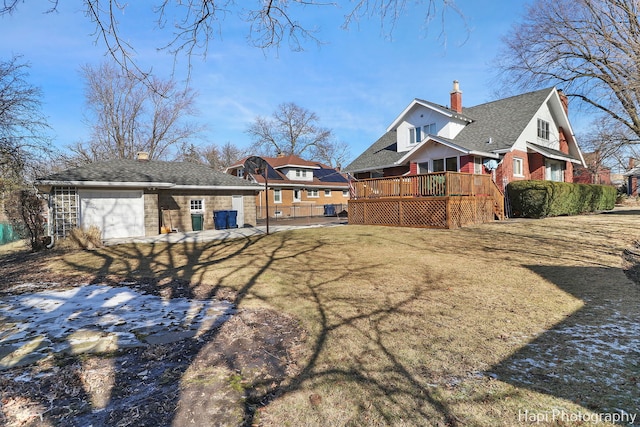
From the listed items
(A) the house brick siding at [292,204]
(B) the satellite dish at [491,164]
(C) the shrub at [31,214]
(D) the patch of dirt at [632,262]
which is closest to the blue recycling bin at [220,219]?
(C) the shrub at [31,214]

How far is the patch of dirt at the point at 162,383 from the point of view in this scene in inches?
91.9

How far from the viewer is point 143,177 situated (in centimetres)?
1554

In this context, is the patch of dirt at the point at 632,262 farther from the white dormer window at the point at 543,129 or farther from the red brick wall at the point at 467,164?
the white dormer window at the point at 543,129

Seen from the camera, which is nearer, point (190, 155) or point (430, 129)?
point (430, 129)

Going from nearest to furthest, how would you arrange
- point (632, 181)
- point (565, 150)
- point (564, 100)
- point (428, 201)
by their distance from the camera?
1. point (428, 201)
2. point (564, 100)
3. point (565, 150)
4. point (632, 181)

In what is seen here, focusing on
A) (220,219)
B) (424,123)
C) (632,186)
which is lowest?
(220,219)

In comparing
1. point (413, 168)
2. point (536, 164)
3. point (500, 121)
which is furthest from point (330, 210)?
point (536, 164)

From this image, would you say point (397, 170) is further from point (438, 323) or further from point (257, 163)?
point (438, 323)

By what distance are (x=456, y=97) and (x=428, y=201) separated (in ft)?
36.4

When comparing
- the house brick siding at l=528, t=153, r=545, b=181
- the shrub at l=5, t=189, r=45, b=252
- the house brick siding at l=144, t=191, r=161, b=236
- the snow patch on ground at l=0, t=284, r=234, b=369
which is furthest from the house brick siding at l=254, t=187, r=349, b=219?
the snow patch on ground at l=0, t=284, r=234, b=369

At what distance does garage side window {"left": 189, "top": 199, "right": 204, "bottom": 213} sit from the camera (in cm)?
1741

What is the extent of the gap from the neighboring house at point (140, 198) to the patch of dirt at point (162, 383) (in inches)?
508

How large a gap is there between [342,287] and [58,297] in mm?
4515

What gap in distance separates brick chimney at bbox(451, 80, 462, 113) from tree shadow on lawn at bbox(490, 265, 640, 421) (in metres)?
18.8
